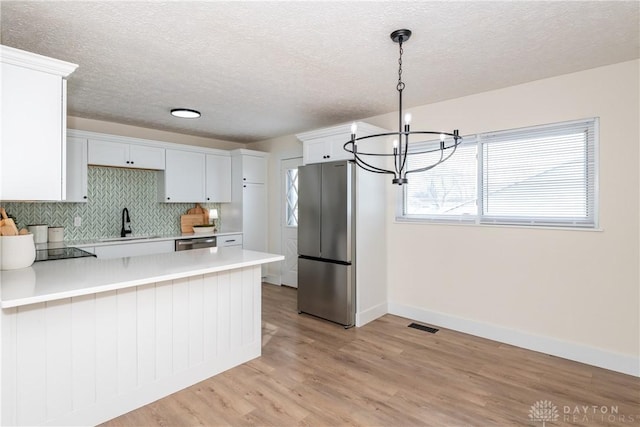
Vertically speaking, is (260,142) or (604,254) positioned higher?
(260,142)

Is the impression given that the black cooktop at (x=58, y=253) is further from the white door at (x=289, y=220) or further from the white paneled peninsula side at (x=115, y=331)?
the white door at (x=289, y=220)

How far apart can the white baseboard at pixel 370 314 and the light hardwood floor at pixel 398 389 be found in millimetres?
374

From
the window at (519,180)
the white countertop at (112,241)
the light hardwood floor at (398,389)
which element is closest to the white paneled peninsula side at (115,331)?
the light hardwood floor at (398,389)

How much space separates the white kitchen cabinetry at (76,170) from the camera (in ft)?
13.2

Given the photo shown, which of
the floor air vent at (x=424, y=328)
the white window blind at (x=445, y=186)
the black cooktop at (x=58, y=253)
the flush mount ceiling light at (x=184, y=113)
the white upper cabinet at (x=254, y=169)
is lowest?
the floor air vent at (x=424, y=328)

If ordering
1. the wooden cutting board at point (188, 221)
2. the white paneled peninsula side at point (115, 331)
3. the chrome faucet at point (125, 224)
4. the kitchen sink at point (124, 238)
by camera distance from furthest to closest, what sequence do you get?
1. the wooden cutting board at point (188, 221)
2. the chrome faucet at point (125, 224)
3. the kitchen sink at point (124, 238)
4. the white paneled peninsula side at point (115, 331)

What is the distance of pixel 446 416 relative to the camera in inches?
84.7

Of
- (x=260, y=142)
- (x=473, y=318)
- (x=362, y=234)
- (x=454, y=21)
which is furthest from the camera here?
(x=260, y=142)

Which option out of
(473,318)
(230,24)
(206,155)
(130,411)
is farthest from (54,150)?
(473,318)

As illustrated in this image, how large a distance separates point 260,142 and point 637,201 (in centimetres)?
505

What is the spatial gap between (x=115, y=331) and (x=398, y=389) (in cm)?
197

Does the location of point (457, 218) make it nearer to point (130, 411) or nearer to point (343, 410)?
point (343, 410)

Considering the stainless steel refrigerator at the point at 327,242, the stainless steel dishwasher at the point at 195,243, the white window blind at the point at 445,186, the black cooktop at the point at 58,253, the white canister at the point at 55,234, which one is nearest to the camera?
the black cooktop at the point at 58,253

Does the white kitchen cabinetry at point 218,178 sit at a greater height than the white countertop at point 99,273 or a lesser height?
greater
